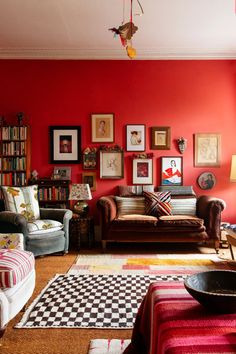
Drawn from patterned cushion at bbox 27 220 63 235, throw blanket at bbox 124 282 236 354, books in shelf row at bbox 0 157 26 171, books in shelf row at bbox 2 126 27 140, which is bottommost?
patterned cushion at bbox 27 220 63 235

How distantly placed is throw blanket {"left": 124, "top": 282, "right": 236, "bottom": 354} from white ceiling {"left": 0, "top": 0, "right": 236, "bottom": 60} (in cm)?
345

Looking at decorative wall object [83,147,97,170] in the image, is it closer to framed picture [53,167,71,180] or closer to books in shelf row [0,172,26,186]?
framed picture [53,167,71,180]

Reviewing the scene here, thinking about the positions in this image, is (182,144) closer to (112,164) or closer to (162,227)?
(112,164)

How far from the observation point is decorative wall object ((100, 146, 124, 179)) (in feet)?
18.1

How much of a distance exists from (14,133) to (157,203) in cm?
252

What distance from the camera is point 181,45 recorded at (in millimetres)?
5281

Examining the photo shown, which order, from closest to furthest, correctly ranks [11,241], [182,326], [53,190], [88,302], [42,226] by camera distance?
[182,326] → [88,302] → [11,241] → [42,226] → [53,190]

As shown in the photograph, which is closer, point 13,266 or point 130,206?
point 13,266

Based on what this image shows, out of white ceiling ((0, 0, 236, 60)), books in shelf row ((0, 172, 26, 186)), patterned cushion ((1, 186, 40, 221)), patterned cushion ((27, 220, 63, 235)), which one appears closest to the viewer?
white ceiling ((0, 0, 236, 60))

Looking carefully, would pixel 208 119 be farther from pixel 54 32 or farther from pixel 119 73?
pixel 54 32

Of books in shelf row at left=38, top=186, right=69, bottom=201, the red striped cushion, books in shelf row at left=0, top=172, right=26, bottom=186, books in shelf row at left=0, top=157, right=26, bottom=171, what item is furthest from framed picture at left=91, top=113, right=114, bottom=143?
the red striped cushion

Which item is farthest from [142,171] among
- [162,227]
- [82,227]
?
[82,227]

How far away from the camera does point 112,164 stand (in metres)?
5.54

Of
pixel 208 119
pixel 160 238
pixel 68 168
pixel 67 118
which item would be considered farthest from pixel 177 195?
pixel 67 118
